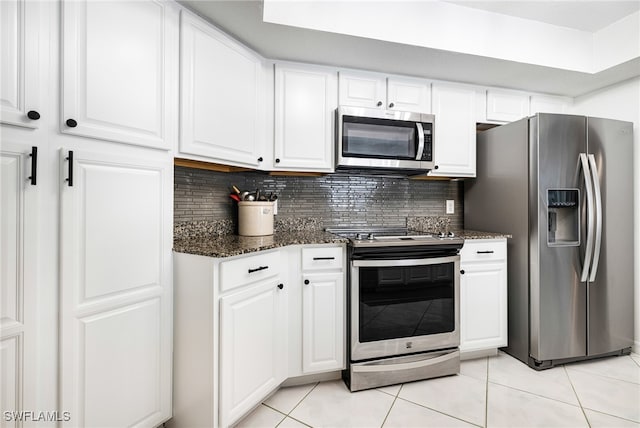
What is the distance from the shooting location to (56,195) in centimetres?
106

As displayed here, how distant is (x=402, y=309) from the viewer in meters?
1.91

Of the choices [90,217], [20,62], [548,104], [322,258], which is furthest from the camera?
[548,104]

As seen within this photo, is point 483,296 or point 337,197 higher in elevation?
point 337,197

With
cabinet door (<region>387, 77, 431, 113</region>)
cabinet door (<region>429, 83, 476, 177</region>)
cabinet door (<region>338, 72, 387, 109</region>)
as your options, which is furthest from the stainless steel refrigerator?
cabinet door (<region>338, 72, 387, 109</region>)

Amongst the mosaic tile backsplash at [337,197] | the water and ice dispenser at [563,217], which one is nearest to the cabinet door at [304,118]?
the mosaic tile backsplash at [337,197]

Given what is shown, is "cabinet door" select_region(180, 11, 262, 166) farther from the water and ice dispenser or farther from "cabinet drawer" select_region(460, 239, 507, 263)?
the water and ice dispenser

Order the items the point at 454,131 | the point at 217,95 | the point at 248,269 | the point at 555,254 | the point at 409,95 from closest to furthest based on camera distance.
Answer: the point at 248,269 → the point at 217,95 → the point at 555,254 → the point at 409,95 → the point at 454,131

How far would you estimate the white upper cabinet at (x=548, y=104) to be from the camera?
2.59 metres

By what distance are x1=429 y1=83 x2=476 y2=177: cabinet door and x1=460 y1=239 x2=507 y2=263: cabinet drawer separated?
598 mm

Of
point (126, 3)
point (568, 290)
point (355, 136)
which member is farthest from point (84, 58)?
point (568, 290)

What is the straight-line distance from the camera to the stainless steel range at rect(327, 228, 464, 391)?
183 centimetres

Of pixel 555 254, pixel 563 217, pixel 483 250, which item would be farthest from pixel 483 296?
pixel 563 217

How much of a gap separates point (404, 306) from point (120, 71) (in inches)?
76.2

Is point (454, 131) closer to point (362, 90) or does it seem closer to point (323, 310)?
point (362, 90)
